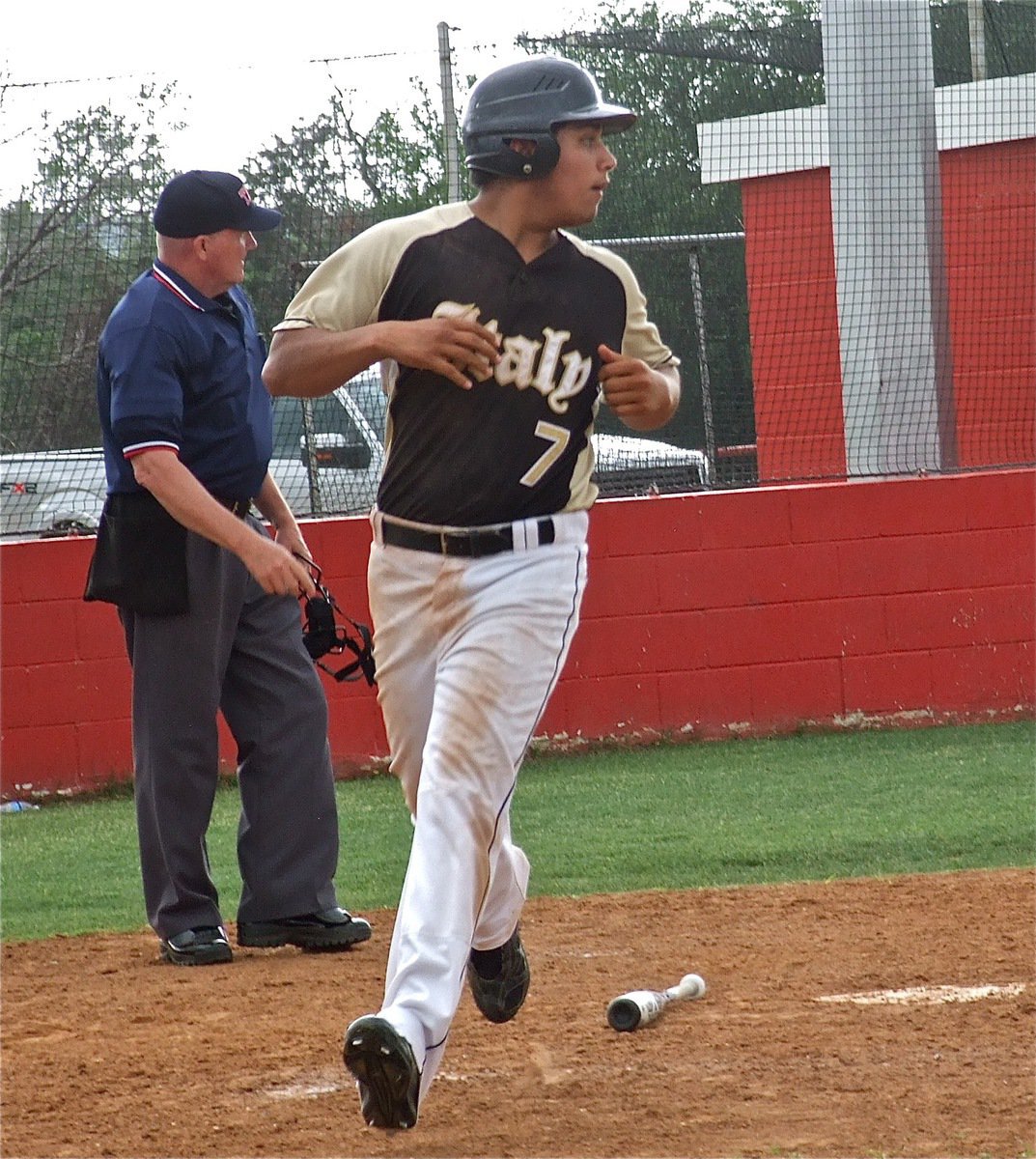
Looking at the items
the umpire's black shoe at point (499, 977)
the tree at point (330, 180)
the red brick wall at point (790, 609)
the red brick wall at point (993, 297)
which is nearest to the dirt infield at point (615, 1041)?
the umpire's black shoe at point (499, 977)

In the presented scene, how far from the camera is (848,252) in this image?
9.52m

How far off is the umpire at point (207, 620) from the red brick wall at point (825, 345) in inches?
177

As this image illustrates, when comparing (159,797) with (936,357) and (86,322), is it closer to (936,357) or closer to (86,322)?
(86,322)

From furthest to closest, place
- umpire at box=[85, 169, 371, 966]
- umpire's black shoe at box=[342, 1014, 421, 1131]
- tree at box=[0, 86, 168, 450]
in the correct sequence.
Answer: tree at box=[0, 86, 168, 450], umpire at box=[85, 169, 371, 966], umpire's black shoe at box=[342, 1014, 421, 1131]

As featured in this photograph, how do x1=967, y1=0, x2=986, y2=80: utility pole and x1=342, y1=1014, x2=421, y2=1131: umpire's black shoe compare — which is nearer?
x1=342, y1=1014, x2=421, y2=1131: umpire's black shoe

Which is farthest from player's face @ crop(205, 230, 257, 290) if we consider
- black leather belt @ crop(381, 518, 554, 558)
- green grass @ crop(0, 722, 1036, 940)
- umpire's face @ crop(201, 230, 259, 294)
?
green grass @ crop(0, 722, 1036, 940)

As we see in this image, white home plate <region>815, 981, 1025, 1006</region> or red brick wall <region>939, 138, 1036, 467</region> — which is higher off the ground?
red brick wall <region>939, 138, 1036, 467</region>

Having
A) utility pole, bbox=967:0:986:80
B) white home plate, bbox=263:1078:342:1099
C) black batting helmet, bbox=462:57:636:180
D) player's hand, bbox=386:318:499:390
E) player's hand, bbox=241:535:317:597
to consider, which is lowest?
white home plate, bbox=263:1078:342:1099

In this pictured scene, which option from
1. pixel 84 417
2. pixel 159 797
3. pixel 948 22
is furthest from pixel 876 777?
pixel 948 22

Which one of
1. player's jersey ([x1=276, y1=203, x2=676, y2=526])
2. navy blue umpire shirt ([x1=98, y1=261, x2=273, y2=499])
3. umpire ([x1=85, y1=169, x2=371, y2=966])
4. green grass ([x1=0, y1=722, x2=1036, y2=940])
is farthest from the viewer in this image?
green grass ([x1=0, y1=722, x2=1036, y2=940])

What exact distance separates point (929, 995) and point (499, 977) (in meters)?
1.06

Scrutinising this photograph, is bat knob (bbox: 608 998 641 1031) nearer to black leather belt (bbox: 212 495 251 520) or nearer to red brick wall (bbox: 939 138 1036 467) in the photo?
black leather belt (bbox: 212 495 251 520)

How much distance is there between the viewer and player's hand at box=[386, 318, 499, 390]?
3461 mm

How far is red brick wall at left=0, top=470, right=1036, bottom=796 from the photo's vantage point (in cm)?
880
